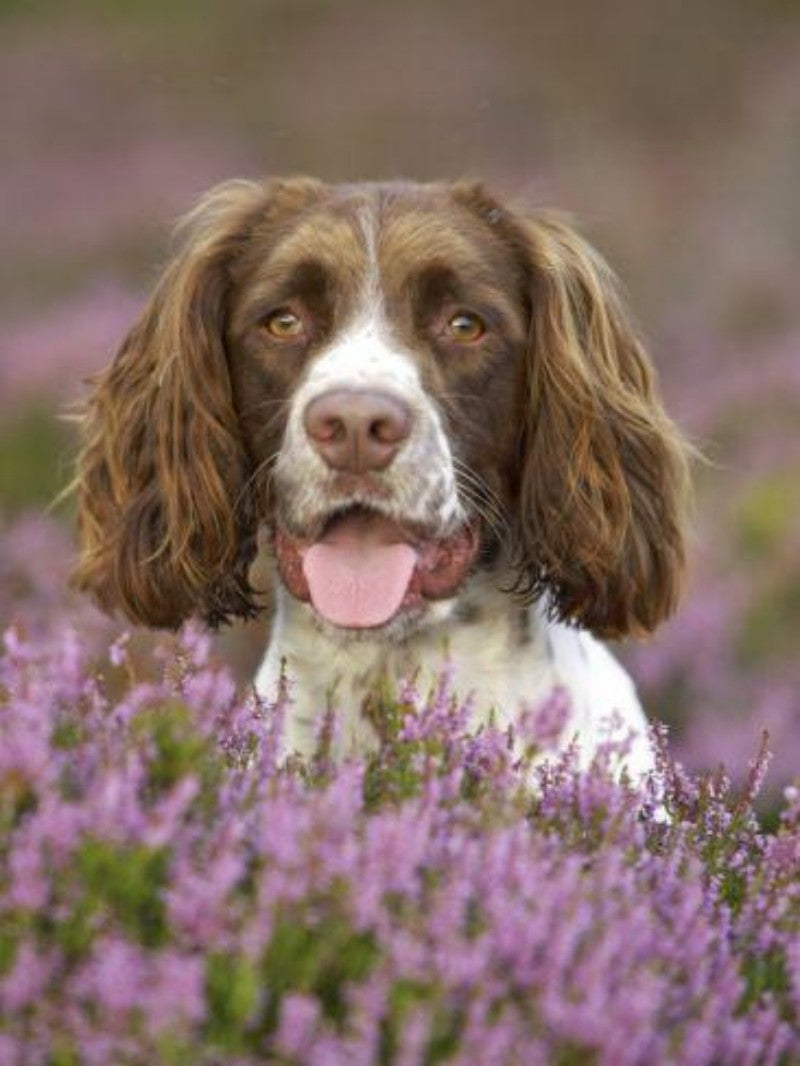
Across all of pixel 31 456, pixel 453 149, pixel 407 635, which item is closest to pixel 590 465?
pixel 407 635

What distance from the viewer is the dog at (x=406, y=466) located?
4520mm

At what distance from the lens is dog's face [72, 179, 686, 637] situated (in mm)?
4480

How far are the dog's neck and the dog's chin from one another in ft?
0.51

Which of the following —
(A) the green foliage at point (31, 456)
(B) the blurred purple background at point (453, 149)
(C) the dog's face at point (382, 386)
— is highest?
(B) the blurred purple background at point (453, 149)

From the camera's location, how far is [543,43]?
84.0ft

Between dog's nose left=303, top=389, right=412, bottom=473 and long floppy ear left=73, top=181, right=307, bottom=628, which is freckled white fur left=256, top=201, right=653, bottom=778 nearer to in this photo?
dog's nose left=303, top=389, right=412, bottom=473

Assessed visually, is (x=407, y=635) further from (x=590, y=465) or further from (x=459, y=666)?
(x=590, y=465)

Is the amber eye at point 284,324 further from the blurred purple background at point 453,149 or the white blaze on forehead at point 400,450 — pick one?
the blurred purple background at point 453,149

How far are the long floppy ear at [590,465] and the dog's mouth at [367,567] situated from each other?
0.36m

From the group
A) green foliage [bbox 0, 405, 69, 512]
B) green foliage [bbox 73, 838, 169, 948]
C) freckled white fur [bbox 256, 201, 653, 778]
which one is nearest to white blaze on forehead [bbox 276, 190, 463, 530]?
freckled white fur [bbox 256, 201, 653, 778]

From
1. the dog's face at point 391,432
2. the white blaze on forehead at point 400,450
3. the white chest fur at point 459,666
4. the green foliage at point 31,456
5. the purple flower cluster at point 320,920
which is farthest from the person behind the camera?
the green foliage at point 31,456

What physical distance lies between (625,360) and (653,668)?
3323 millimetres

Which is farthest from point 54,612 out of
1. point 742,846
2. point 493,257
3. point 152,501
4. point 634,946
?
point 634,946

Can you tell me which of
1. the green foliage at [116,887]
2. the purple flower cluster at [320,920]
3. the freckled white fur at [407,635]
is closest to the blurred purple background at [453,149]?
the freckled white fur at [407,635]
